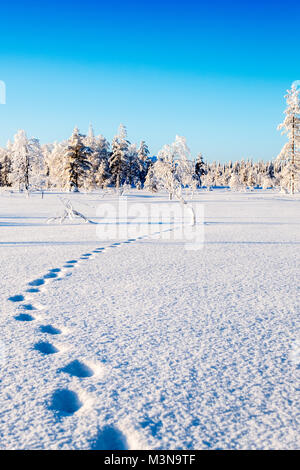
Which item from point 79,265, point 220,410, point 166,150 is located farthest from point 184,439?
point 166,150

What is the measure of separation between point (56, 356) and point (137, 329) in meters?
0.72

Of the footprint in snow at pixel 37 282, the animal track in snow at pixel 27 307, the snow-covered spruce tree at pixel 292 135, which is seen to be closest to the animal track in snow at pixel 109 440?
the animal track in snow at pixel 27 307

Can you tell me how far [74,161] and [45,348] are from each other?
40.2 m

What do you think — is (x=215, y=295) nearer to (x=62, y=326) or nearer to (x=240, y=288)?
(x=240, y=288)

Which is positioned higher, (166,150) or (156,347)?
(166,150)

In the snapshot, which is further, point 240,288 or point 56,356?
point 240,288

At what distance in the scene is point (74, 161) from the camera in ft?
133

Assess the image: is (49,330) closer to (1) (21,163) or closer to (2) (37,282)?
(2) (37,282)

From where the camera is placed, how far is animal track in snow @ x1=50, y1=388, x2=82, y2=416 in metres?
1.76

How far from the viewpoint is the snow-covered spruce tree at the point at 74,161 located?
1596 inches

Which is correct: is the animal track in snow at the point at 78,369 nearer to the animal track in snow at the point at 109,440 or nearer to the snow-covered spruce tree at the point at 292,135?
the animal track in snow at the point at 109,440

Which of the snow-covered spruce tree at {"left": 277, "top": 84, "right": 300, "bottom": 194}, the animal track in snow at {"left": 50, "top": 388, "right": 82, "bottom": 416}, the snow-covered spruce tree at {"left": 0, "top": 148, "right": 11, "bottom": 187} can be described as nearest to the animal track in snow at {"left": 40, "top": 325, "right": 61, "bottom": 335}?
the animal track in snow at {"left": 50, "top": 388, "right": 82, "bottom": 416}

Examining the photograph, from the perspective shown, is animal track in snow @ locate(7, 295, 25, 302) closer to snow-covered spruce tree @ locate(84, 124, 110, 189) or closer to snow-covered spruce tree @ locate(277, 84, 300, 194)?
snow-covered spruce tree @ locate(277, 84, 300, 194)
